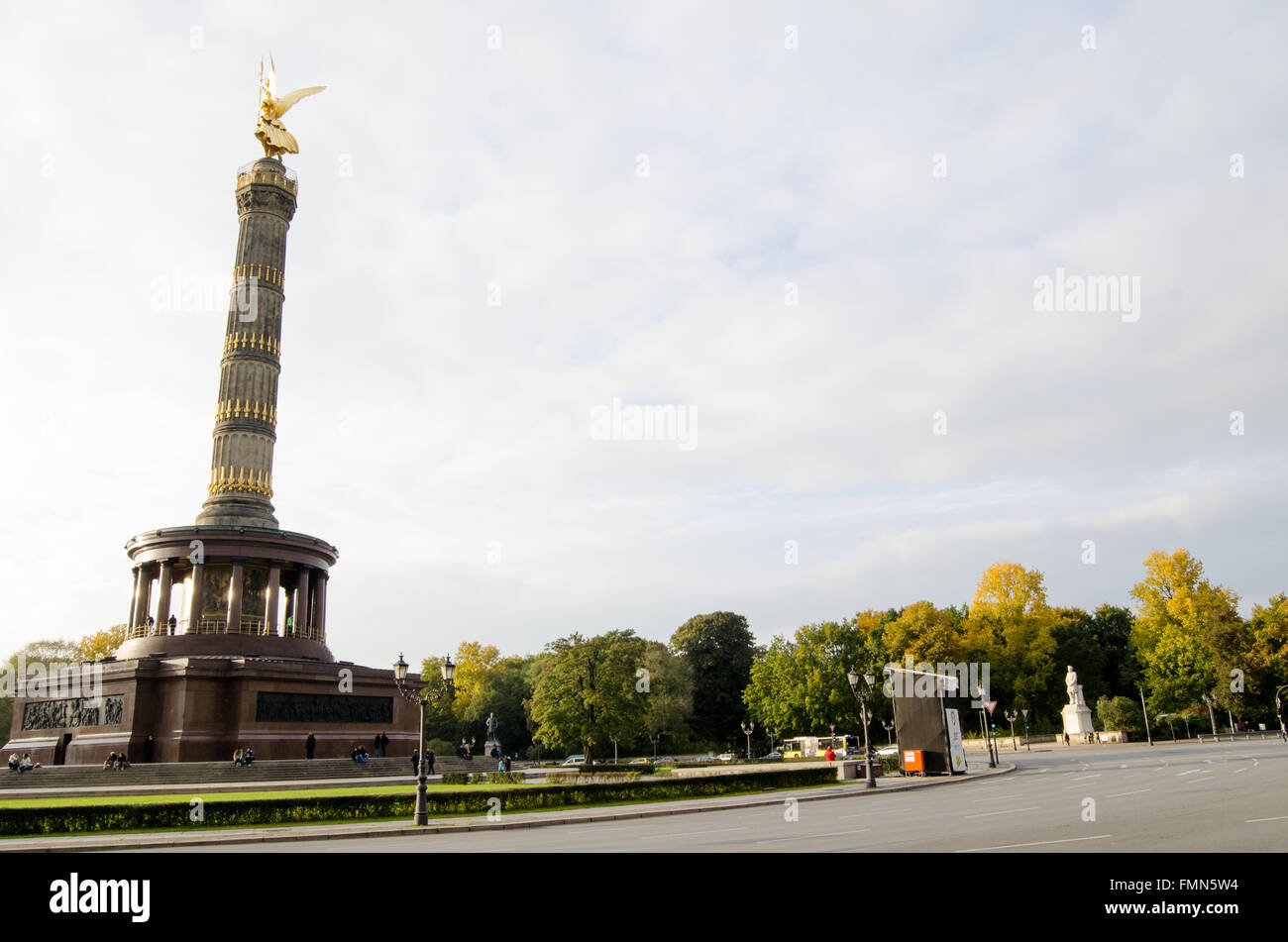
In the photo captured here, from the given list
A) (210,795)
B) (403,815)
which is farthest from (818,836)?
(210,795)

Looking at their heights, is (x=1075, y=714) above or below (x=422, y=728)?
below

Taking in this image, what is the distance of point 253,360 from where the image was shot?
Answer: 2030 inches

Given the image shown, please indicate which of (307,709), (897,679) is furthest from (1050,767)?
(307,709)

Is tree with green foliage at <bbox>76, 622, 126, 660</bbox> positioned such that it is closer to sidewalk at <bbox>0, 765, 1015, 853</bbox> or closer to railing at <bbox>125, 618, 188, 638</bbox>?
railing at <bbox>125, 618, 188, 638</bbox>

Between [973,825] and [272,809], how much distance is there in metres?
17.6

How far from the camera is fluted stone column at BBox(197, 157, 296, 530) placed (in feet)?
162

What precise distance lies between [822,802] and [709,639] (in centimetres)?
6176

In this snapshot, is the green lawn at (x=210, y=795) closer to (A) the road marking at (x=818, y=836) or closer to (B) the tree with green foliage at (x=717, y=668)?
(A) the road marking at (x=818, y=836)

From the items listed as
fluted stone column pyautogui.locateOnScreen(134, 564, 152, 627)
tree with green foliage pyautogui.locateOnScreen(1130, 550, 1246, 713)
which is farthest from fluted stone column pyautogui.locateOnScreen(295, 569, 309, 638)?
tree with green foliage pyautogui.locateOnScreen(1130, 550, 1246, 713)

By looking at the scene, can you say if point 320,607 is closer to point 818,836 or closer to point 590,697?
point 590,697

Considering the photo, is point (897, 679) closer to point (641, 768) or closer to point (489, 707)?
point (641, 768)

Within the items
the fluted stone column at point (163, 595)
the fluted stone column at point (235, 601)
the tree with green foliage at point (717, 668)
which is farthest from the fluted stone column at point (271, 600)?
the tree with green foliage at point (717, 668)

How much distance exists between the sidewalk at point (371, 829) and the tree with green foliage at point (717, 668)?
189 ft
